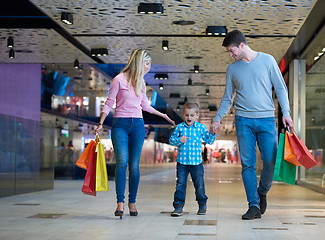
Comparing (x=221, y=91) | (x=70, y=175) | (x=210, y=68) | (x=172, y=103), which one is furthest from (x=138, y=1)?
(x=172, y=103)

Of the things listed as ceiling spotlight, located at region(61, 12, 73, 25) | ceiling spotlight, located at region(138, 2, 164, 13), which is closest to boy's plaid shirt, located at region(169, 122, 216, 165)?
ceiling spotlight, located at region(138, 2, 164, 13)

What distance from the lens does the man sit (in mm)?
5305

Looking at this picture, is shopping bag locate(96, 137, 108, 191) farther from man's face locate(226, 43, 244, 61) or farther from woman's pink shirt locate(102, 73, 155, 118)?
man's face locate(226, 43, 244, 61)

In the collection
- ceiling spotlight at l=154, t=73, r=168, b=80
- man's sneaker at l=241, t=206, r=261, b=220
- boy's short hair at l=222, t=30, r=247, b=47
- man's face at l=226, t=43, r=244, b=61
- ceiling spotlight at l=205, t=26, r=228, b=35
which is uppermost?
ceiling spotlight at l=205, t=26, r=228, b=35

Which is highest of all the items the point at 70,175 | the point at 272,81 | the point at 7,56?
the point at 7,56

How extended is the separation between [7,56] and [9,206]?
6.60 m

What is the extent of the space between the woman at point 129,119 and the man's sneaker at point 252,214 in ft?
3.38

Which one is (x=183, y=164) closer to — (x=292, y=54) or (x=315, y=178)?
(x=315, y=178)

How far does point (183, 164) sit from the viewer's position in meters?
5.82

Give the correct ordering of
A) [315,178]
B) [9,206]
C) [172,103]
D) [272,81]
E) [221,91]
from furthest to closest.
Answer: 1. [172,103]
2. [221,91]
3. [315,178]
4. [9,206]
5. [272,81]

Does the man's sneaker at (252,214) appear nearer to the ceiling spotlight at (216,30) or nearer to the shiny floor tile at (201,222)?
the shiny floor tile at (201,222)

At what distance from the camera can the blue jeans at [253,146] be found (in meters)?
5.31

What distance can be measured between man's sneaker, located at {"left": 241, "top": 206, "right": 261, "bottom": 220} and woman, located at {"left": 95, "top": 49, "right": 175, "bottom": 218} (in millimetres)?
1029

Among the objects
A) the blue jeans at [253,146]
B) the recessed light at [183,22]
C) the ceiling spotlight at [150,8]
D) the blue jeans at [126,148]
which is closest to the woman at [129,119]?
the blue jeans at [126,148]
